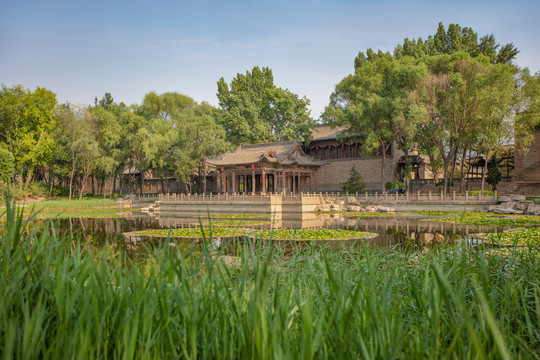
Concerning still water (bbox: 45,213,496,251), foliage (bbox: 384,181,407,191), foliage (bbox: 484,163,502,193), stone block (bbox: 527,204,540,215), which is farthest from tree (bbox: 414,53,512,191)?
still water (bbox: 45,213,496,251)

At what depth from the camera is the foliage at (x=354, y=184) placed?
1362 inches

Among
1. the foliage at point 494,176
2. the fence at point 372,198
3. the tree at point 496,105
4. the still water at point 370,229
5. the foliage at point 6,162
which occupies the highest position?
the tree at point 496,105

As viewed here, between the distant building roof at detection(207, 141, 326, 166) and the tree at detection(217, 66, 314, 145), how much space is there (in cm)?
423

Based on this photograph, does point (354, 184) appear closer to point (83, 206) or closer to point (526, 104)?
point (526, 104)

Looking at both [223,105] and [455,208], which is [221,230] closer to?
[455,208]

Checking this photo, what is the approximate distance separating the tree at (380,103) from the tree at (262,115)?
6.16 m

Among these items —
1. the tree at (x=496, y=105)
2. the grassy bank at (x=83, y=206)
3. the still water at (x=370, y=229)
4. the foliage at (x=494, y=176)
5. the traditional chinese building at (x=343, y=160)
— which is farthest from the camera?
the traditional chinese building at (x=343, y=160)

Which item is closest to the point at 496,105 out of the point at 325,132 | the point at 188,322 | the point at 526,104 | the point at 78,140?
the point at 526,104

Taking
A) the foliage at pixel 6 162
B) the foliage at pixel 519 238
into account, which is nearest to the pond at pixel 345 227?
the foliage at pixel 519 238

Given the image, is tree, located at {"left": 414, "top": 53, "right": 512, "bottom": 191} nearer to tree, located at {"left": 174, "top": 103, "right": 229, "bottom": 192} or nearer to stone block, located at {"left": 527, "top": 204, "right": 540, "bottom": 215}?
stone block, located at {"left": 527, "top": 204, "right": 540, "bottom": 215}

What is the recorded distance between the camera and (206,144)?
3475 centimetres

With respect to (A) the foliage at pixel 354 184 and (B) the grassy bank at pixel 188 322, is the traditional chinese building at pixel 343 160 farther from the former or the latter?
(B) the grassy bank at pixel 188 322

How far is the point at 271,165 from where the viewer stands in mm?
33312

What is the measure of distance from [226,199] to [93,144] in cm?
1367
